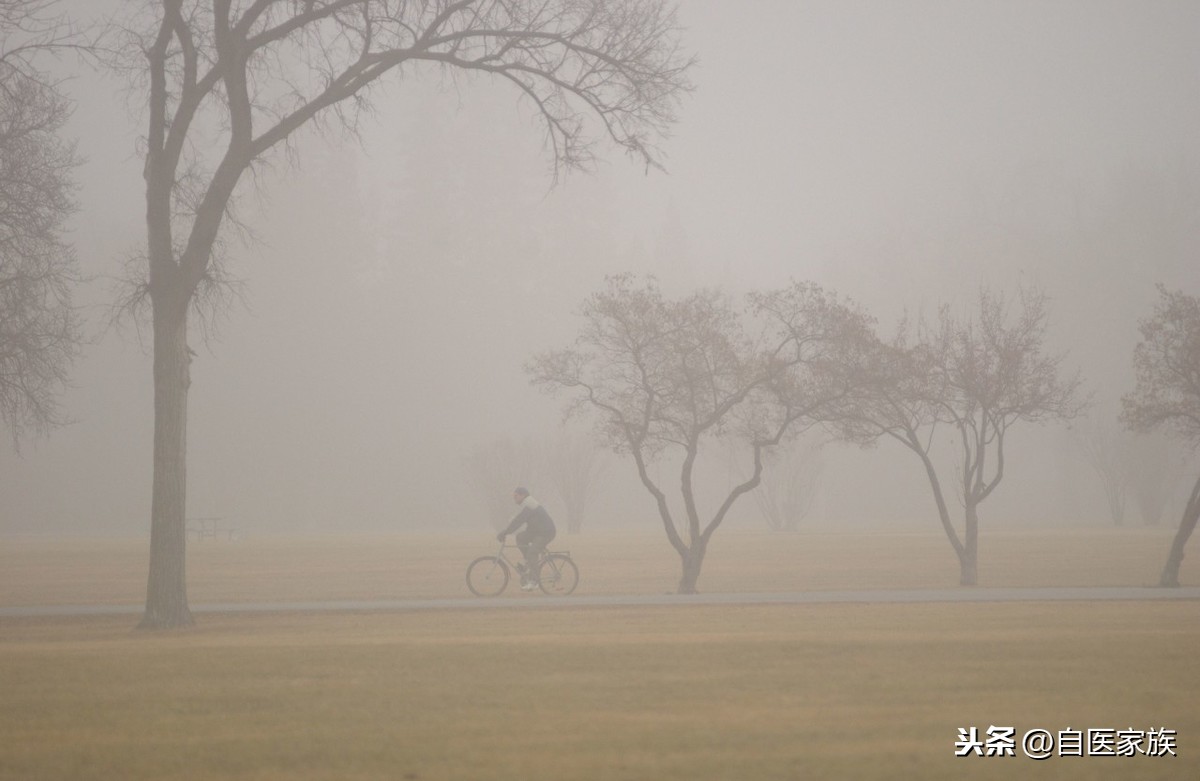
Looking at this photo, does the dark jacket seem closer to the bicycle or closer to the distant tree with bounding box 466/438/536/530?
the bicycle

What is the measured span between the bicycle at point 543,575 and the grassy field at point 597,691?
4612 mm

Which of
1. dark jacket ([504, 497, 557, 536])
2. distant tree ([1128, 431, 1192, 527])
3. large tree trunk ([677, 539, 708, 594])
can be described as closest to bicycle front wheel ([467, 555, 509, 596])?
dark jacket ([504, 497, 557, 536])

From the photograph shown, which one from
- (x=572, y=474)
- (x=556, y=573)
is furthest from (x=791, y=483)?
(x=556, y=573)

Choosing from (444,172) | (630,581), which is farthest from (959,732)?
(444,172)

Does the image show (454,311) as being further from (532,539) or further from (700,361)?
(532,539)

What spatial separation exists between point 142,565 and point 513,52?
24538 millimetres

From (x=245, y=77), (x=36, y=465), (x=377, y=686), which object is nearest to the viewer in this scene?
(x=377, y=686)

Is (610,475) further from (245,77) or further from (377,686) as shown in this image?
(377,686)

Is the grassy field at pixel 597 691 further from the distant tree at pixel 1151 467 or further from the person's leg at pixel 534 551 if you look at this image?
the distant tree at pixel 1151 467

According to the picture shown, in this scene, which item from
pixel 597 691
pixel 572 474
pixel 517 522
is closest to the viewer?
Result: pixel 597 691

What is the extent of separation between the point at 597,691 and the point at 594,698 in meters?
0.41

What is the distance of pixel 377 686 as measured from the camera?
12695mm

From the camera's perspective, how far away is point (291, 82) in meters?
21.0

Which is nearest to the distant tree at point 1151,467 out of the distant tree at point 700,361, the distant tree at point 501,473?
the distant tree at point 501,473
